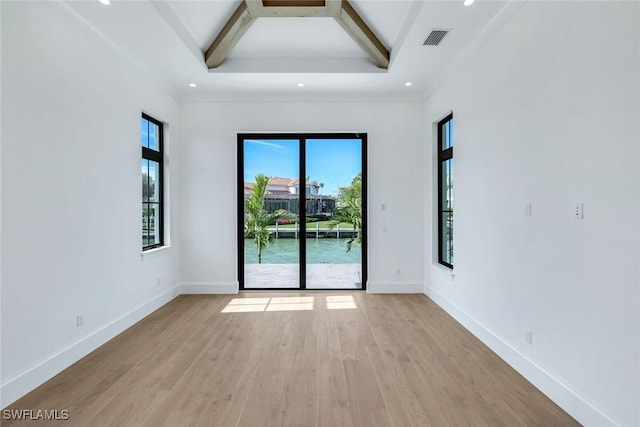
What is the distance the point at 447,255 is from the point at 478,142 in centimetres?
175

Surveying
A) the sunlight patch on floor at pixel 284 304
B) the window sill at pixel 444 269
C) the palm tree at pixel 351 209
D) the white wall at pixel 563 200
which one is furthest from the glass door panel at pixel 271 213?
the white wall at pixel 563 200

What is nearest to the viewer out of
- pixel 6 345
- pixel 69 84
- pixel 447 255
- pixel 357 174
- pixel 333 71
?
pixel 6 345

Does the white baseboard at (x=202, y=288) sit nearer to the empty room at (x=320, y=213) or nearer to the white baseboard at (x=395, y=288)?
the empty room at (x=320, y=213)

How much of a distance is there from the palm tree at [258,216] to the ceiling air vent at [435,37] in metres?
2.92

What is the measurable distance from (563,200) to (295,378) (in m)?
2.32

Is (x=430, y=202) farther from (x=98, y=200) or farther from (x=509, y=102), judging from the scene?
(x=98, y=200)

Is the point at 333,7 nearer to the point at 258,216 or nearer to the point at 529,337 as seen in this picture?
the point at 258,216

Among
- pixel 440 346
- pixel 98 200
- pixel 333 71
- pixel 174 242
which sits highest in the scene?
pixel 333 71

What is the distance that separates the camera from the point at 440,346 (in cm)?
315

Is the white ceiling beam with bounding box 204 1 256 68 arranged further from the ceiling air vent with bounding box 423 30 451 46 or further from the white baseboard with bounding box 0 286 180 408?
the white baseboard with bounding box 0 286 180 408

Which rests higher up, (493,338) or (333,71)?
(333,71)

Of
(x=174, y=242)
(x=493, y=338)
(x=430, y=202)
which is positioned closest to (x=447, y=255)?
(x=430, y=202)

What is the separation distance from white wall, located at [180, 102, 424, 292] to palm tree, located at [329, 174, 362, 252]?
21 centimetres

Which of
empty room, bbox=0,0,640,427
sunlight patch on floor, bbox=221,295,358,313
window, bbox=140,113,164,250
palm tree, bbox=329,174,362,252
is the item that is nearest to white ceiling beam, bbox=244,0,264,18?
empty room, bbox=0,0,640,427
